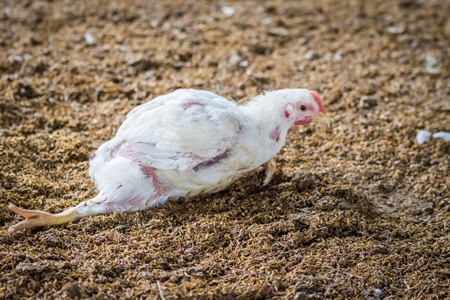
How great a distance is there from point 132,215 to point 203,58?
220cm

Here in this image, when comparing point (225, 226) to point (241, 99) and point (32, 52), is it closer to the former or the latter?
point (241, 99)

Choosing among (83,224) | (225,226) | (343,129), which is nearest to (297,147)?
(343,129)

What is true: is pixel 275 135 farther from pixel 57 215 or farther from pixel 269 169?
pixel 57 215

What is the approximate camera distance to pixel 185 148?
319 centimetres

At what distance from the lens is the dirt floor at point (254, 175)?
113 inches

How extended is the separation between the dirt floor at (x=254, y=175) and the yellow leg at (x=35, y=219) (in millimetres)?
46

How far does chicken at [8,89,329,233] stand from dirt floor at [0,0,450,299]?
0.35ft

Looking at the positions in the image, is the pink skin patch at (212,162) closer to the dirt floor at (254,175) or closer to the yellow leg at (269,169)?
the dirt floor at (254,175)

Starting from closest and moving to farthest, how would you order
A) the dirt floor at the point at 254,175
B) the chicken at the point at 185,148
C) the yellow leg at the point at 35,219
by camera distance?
1. the dirt floor at the point at 254,175
2. the yellow leg at the point at 35,219
3. the chicken at the point at 185,148

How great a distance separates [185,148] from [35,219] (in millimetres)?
860

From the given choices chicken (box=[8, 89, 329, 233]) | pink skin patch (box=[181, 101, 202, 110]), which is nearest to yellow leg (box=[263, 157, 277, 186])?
chicken (box=[8, 89, 329, 233])

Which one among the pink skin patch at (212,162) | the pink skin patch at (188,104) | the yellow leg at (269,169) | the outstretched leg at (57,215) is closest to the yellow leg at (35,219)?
the outstretched leg at (57,215)

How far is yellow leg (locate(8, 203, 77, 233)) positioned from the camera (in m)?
3.01

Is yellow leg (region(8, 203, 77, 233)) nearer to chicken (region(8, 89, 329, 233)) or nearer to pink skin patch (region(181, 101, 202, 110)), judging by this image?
chicken (region(8, 89, 329, 233))
